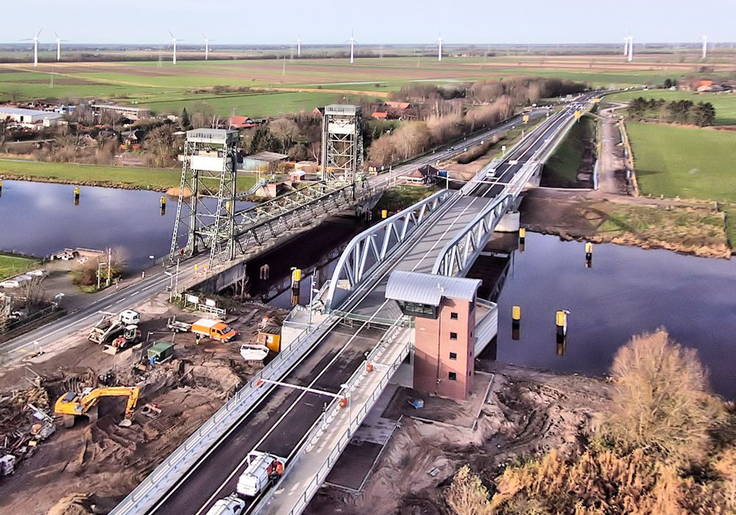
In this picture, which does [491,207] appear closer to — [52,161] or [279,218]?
[279,218]

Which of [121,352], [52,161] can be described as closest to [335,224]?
[121,352]

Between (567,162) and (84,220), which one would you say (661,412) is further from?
(567,162)

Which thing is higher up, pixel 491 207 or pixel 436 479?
pixel 491 207

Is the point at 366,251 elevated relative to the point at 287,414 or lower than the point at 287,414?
elevated

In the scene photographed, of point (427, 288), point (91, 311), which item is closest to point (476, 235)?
point (427, 288)

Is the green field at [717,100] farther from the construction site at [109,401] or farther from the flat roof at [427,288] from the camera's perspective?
the construction site at [109,401]

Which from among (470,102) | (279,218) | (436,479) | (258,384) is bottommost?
(436,479)

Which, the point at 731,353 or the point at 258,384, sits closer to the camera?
the point at 258,384
